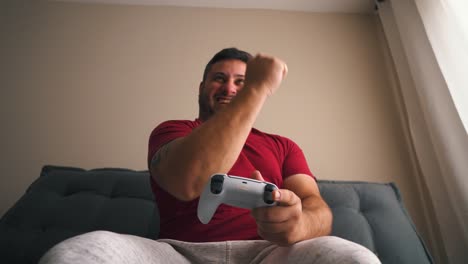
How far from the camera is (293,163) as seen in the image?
85 centimetres

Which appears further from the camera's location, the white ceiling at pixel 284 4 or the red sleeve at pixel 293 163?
the white ceiling at pixel 284 4

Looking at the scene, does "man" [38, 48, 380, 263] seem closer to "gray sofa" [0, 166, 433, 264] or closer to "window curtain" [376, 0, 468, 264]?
"gray sofa" [0, 166, 433, 264]

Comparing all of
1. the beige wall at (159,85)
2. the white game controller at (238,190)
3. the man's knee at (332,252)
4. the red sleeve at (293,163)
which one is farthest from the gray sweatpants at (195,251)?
the beige wall at (159,85)

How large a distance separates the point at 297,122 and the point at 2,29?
1.78 metres

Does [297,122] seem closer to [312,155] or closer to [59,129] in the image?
[312,155]

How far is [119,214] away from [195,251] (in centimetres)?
49

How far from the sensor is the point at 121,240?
16.1 inches

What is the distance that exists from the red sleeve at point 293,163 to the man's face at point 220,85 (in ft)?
0.81

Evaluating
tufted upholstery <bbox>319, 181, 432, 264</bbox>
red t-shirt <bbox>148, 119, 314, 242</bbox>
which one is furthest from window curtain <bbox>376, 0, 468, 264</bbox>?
red t-shirt <bbox>148, 119, 314, 242</bbox>

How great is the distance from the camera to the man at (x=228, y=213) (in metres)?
0.42

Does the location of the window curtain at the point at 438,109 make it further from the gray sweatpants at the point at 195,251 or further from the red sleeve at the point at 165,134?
the red sleeve at the point at 165,134

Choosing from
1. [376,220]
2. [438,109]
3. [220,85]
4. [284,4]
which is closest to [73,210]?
[220,85]

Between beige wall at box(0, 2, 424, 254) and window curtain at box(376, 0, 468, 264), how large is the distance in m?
0.25

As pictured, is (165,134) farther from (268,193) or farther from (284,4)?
(284,4)
